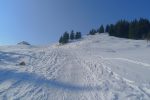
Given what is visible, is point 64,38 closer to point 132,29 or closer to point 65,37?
point 65,37

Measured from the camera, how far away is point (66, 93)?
1088 cm

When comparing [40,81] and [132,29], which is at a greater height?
[132,29]

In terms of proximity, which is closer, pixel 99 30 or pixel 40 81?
pixel 40 81

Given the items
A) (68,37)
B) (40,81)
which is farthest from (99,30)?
(40,81)

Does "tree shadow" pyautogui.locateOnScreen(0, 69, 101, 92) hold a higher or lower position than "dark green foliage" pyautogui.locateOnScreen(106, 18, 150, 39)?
lower

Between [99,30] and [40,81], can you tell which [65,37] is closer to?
[99,30]

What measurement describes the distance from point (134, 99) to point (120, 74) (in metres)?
5.54

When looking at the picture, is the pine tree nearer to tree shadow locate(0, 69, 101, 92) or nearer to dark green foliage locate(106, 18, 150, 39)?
dark green foliage locate(106, 18, 150, 39)

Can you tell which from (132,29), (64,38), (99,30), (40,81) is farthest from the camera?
(99,30)

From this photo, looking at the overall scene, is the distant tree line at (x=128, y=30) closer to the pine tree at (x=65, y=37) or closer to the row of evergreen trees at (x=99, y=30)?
the pine tree at (x=65, y=37)

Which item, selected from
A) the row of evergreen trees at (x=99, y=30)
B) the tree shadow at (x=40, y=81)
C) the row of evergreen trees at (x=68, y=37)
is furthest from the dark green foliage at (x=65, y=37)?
the tree shadow at (x=40, y=81)

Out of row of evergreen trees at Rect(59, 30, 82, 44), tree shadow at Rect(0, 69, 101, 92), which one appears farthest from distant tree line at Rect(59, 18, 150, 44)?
tree shadow at Rect(0, 69, 101, 92)

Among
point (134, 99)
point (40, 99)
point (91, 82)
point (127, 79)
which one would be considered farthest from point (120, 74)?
point (40, 99)

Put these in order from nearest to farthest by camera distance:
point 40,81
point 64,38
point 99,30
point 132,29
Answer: point 40,81
point 132,29
point 64,38
point 99,30
